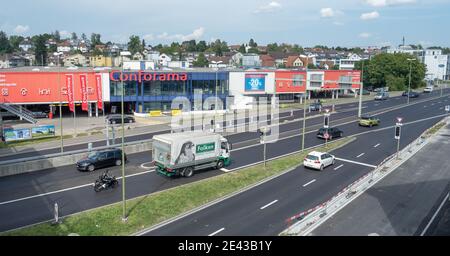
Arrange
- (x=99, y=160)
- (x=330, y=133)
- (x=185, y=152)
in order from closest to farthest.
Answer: (x=185, y=152) → (x=99, y=160) → (x=330, y=133)

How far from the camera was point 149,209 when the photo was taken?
22750mm

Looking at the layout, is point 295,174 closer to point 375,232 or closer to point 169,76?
point 375,232

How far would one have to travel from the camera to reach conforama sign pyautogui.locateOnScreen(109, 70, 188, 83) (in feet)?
201

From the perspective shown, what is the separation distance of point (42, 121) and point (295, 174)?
41920 millimetres

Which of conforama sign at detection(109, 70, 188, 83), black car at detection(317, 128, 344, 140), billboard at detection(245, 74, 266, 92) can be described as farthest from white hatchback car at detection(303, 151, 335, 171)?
billboard at detection(245, 74, 266, 92)

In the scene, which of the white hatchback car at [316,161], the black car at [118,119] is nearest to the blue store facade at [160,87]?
the black car at [118,119]

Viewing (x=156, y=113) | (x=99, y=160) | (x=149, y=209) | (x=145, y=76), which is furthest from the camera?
(x=156, y=113)

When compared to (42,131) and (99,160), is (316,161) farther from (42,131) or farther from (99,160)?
(42,131)

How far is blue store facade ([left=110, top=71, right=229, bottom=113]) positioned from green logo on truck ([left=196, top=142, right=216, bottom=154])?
115ft

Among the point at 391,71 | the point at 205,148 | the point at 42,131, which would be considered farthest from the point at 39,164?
the point at 391,71

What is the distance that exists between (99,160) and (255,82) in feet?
152
